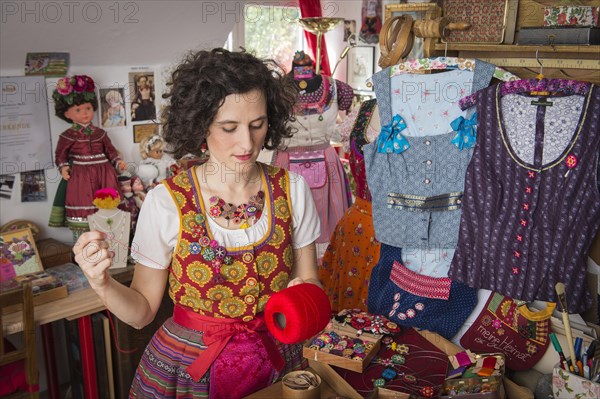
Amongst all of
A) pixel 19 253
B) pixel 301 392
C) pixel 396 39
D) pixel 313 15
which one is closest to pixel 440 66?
pixel 396 39

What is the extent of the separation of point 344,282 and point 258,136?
3.22 ft

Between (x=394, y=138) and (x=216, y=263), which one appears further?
(x=394, y=138)

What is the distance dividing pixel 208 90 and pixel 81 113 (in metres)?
1.35

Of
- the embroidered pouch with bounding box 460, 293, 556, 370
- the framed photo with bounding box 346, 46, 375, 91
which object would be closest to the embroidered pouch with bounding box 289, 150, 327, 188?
the framed photo with bounding box 346, 46, 375, 91

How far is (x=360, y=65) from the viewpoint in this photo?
3.89m

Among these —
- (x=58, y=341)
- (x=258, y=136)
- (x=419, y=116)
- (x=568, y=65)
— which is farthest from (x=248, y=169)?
(x=58, y=341)

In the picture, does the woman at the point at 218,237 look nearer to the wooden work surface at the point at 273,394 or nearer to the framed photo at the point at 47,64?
the wooden work surface at the point at 273,394

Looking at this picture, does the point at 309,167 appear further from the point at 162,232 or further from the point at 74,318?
the point at 162,232

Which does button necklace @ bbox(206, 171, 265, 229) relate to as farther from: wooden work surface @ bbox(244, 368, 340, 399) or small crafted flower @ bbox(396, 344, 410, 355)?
small crafted flower @ bbox(396, 344, 410, 355)

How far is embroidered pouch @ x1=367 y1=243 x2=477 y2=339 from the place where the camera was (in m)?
1.79

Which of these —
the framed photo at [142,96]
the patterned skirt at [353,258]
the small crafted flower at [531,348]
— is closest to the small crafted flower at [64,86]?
the framed photo at [142,96]

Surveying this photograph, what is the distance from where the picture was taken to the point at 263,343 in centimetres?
149

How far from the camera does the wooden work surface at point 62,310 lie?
2051 mm

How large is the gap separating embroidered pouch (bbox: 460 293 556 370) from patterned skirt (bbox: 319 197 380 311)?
18.4 inches
